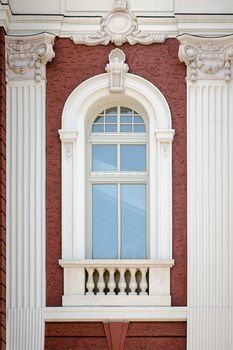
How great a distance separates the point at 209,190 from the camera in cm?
2309

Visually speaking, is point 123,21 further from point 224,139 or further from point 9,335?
point 9,335

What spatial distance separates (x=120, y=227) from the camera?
2353cm

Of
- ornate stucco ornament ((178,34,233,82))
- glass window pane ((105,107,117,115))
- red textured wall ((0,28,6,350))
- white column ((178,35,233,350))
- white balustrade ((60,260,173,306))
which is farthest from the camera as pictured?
glass window pane ((105,107,117,115))

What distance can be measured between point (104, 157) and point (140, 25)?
233cm

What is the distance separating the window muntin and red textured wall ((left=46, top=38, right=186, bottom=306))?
26.2 inches

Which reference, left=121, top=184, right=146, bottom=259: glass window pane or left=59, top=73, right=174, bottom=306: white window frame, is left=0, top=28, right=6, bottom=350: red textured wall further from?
left=121, top=184, right=146, bottom=259: glass window pane

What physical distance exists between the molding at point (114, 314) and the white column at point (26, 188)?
0.28 m

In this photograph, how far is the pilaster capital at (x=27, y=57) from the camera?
23359mm

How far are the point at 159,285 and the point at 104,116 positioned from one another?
311 centimetres

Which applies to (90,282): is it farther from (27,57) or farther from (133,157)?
(27,57)

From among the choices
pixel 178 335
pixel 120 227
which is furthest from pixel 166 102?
pixel 178 335

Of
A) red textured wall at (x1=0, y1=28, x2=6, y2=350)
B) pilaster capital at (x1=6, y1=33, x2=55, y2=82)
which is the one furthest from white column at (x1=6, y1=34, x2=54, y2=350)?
red textured wall at (x1=0, y1=28, x2=6, y2=350)

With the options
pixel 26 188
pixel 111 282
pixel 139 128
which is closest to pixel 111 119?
pixel 139 128

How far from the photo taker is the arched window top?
23.8 m
